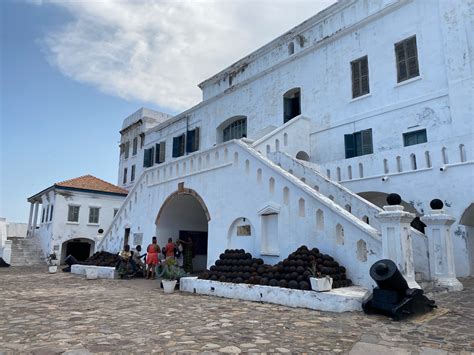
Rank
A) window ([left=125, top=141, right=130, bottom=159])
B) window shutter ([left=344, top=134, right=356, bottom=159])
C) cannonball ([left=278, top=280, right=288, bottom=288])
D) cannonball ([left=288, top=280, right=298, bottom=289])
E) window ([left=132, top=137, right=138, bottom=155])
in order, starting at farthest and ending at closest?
1. window ([left=125, top=141, right=130, bottom=159])
2. window ([left=132, top=137, right=138, bottom=155])
3. window shutter ([left=344, top=134, right=356, bottom=159])
4. cannonball ([left=278, top=280, right=288, bottom=288])
5. cannonball ([left=288, top=280, right=298, bottom=289])

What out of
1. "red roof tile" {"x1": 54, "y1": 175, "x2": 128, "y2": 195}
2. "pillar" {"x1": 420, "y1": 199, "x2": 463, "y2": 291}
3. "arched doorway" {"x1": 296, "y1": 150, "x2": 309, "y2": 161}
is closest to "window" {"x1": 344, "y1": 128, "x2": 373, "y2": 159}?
"arched doorway" {"x1": 296, "y1": 150, "x2": 309, "y2": 161}

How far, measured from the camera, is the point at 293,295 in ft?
23.2

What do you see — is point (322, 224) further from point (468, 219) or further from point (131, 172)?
point (131, 172)

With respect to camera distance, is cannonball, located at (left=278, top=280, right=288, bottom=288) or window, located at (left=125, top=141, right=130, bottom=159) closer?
cannonball, located at (left=278, top=280, right=288, bottom=288)

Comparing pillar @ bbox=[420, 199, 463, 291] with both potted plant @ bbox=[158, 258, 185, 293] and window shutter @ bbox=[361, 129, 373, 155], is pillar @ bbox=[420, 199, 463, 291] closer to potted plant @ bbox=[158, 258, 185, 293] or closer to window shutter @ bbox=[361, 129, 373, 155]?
window shutter @ bbox=[361, 129, 373, 155]

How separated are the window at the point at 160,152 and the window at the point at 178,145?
214cm

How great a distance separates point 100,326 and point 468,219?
33.5ft

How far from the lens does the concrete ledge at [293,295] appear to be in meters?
6.25

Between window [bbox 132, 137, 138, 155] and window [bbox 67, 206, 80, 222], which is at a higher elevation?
window [bbox 132, 137, 138, 155]

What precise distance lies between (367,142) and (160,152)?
1742 centimetres

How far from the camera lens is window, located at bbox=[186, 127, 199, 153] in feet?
78.4

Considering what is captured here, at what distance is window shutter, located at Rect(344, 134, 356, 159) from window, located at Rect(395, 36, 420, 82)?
279 cm

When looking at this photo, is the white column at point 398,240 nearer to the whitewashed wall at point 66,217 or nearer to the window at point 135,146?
the whitewashed wall at point 66,217

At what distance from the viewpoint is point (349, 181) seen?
41.1 ft
